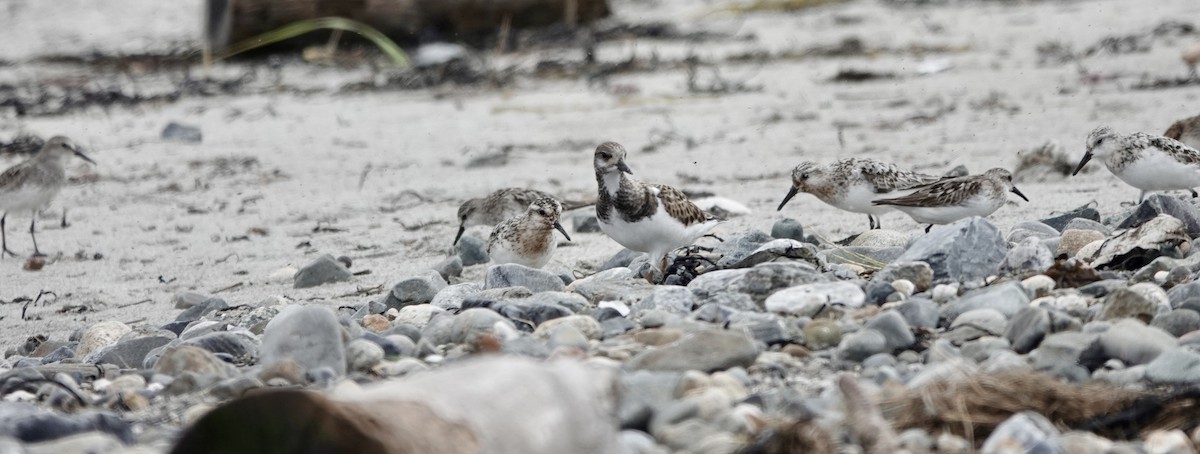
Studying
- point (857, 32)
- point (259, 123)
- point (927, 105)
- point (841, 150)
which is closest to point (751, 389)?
point (841, 150)

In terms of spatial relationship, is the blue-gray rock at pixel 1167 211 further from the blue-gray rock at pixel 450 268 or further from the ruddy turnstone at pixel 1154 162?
the blue-gray rock at pixel 450 268

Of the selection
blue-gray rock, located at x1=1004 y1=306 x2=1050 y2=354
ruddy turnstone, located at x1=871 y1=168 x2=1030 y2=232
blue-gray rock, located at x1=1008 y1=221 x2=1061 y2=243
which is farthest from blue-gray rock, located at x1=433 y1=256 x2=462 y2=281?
blue-gray rock, located at x1=1004 y1=306 x2=1050 y2=354

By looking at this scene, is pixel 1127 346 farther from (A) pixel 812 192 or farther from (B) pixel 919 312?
(A) pixel 812 192

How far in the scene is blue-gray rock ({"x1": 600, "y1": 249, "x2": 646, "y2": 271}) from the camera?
22.7 ft

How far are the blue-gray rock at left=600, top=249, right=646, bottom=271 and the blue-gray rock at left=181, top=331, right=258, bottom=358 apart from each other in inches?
84.0

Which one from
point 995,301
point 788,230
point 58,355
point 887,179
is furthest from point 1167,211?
point 58,355

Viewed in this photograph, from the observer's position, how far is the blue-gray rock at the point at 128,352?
5.29m

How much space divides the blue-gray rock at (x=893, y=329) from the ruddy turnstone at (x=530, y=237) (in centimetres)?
245

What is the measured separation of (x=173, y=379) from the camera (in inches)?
180

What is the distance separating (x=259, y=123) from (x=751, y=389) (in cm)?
797

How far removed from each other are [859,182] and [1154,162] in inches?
53.6

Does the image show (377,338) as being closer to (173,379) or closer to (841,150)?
(173,379)

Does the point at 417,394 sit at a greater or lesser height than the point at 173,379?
greater

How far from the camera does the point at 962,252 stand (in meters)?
5.39
